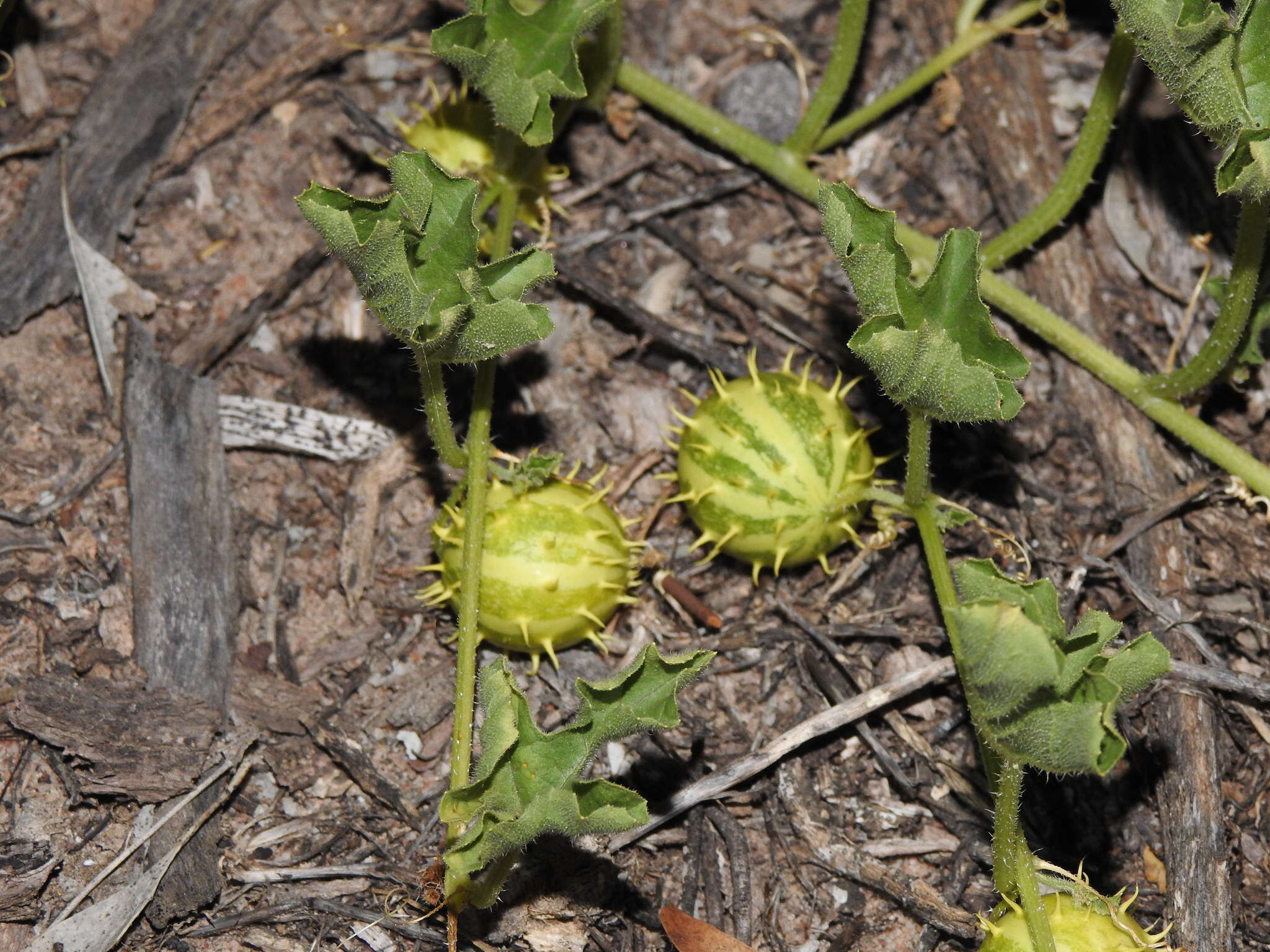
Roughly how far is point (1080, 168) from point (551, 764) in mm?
2386

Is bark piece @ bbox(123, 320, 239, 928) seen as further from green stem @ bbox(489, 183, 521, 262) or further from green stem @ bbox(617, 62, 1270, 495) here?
green stem @ bbox(617, 62, 1270, 495)

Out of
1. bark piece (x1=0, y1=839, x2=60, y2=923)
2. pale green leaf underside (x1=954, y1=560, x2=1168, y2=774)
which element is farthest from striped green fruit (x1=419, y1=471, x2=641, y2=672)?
bark piece (x1=0, y1=839, x2=60, y2=923)

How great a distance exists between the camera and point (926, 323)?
2693 mm

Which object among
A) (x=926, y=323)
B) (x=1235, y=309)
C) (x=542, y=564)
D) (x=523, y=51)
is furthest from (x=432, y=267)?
(x=1235, y=309)

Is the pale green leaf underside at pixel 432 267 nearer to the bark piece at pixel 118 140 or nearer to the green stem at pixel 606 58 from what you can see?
the green stem at pixel 606 58

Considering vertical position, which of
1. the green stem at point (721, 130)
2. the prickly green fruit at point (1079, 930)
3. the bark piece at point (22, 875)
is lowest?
the bark piece at point (22, 875)

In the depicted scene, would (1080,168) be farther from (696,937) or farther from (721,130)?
(696,937)

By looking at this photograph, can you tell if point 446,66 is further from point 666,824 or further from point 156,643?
point 666,824

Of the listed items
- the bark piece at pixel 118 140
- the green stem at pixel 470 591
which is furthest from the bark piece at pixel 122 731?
the bark piece at pixel 118 140

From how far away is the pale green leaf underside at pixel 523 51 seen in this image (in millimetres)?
3070

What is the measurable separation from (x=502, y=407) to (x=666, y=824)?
1362mm

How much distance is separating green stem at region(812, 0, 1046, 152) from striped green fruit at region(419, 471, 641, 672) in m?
1.53

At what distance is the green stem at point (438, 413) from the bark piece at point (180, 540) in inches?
31.3

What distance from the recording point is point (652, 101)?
4.01 metres
